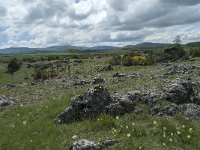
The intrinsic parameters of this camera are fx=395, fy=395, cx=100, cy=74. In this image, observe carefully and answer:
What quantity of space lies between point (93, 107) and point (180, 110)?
490 centimetres

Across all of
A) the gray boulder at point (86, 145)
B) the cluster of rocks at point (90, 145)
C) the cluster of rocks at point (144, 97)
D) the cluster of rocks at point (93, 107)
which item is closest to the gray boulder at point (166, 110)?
the cluster of rocks at point (144, 97)

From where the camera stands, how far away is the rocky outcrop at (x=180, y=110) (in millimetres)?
20689

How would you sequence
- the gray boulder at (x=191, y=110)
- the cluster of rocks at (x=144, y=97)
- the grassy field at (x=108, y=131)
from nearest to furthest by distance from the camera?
the grassy field at (x=108, y=131), the gray boulder at (x=191, y=110), the cluster of rocks at (x=144, y=97)

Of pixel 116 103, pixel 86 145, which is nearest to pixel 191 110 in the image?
pixel 116 103

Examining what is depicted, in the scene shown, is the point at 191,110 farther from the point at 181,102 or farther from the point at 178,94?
the point at 178,94

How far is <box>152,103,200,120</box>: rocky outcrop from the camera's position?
20689 millimetres

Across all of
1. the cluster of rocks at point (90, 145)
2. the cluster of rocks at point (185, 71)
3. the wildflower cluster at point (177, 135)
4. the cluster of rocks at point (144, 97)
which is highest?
the cluster of rocks at point (144, 97)

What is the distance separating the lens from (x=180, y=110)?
21.5m

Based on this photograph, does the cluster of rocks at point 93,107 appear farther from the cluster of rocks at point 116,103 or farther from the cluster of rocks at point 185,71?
the cluster of rocks at point 185,71

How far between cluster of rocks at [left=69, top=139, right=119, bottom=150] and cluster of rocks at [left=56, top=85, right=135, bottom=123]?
16.9 feet

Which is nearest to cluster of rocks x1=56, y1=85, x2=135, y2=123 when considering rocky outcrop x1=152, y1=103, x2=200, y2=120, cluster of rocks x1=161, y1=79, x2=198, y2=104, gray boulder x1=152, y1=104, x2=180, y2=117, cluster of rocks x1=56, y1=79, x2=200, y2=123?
cluster of rocks x1=56, y1=79, x2=200, y2=123

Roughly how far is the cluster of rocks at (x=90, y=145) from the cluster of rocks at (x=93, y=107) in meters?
5.16

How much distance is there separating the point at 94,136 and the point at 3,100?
50.3 ft

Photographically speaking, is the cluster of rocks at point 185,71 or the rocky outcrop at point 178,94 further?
the cluster of rocks at point 185,71
